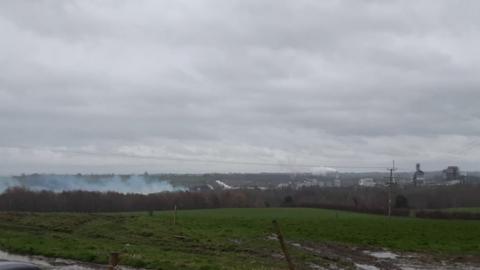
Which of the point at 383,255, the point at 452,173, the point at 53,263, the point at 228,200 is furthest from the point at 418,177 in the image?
the point at 53,263

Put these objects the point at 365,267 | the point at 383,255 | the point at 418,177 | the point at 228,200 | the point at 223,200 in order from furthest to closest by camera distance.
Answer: the point at 418,177, the point at 228,200, the point at 223,200, the point at 383,255, the point at 365,267

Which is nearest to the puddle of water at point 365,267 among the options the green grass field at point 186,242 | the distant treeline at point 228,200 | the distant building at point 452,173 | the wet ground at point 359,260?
the wet ground at point 359,260

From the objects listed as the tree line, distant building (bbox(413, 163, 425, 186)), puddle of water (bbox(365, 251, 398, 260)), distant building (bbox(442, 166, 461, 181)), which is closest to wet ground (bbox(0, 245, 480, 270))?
puddle of water (bbox(365, 251, 398, 260))

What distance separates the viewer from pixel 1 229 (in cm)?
3416

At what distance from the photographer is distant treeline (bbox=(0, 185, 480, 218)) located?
9256 centimetres

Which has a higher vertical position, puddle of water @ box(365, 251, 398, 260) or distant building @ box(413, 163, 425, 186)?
distant building @ box(413, 163, 425, 186)

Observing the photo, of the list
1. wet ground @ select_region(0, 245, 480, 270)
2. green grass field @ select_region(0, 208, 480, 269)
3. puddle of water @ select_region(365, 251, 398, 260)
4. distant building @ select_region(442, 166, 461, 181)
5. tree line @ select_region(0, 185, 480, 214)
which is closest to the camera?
wet ground @ select_region(0, 245, 480, 270)

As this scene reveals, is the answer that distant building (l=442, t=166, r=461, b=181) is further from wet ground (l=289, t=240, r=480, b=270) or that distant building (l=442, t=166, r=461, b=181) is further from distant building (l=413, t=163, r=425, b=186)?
wet ground (l=289, t=240, r=480, b=270)

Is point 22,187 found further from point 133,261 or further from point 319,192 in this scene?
point 133,261

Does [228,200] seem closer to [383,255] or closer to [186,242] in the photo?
[186,242]

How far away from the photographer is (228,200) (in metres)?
109

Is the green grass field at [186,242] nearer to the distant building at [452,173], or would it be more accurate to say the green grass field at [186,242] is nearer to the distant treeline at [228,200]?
the distant treeline at [228,200]

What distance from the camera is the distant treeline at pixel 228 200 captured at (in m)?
92.6

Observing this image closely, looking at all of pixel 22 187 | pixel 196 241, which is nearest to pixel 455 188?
pixel 22 187
